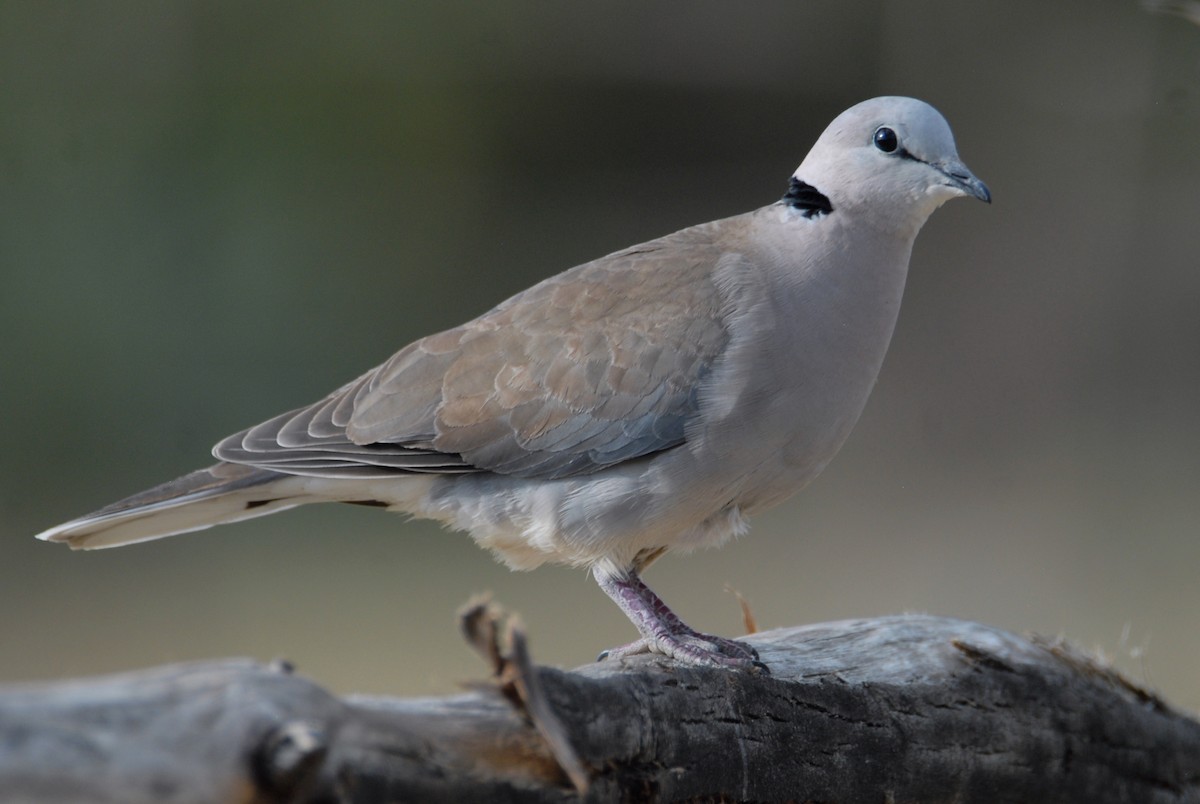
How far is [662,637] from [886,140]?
0.96 meters

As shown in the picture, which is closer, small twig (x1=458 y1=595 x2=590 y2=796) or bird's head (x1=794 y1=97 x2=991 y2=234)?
small twig (x1=458 y1=595 x2=590 y2=796)

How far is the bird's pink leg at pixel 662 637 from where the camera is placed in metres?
2.14

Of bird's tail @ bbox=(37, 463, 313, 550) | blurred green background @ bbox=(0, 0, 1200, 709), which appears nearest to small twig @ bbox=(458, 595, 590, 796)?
bird's tail @ bbox=(37, 463, 313, 550)

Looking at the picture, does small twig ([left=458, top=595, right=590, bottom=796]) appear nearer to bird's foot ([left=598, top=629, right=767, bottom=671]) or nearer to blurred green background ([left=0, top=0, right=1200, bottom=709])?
bird's foot ([left=598, top=629, right=767, bottom=671])

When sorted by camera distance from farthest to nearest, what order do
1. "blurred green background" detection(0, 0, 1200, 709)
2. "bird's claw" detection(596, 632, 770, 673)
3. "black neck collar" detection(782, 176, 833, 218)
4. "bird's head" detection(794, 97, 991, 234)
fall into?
"blurred green background" detection(0, 0, 1200, 709)
"black neck collar" detection(782, 176, 833, 218)
"bird's head" detection(794, 97, 991, 234)
"bird's claw" detection(596, 632, 770, 673)

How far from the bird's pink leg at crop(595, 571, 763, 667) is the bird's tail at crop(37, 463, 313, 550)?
65 cm

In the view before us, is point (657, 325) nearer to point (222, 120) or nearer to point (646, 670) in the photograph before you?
point (646, 670)

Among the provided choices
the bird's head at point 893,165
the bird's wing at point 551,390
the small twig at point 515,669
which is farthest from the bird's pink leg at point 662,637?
the bird's head at point 893,165

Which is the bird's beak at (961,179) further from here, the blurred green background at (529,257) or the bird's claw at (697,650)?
the blurred green background at (529,257)

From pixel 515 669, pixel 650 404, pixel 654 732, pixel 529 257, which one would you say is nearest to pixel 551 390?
pixel 650 404

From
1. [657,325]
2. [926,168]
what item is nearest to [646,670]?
[657,325]

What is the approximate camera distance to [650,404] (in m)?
2.24

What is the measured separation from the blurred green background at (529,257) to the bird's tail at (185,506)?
2961 mm

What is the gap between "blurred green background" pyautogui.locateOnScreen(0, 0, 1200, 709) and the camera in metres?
5.61
